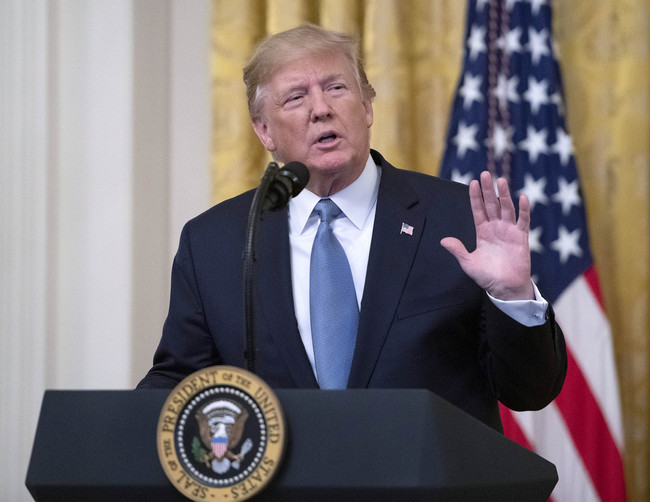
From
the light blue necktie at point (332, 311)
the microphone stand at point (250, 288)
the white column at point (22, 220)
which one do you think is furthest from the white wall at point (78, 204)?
the microphone stand at point (250, 288)

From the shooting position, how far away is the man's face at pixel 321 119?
2.18m

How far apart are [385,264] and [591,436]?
1.79m

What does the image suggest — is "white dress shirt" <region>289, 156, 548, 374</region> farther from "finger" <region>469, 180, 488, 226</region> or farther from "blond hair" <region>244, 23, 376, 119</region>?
"finger" <region>469, 180, 488, 226</region>

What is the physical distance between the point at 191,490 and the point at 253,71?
1.52 metres

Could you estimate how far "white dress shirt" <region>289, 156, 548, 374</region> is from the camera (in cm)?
207

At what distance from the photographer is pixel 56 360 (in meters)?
3.56

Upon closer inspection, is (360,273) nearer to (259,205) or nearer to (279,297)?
(279,297)

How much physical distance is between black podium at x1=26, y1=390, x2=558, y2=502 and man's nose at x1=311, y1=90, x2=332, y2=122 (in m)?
1.12

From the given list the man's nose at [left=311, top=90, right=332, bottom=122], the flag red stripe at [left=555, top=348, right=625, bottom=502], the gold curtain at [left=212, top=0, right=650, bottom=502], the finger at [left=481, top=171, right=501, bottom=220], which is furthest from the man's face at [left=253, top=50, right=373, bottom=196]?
the flag red stripe at [left=555, top=348, right=625, bottom=502]

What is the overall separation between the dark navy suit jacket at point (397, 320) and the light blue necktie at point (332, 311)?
0.05m

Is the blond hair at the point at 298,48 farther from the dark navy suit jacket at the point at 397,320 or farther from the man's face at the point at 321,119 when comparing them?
the dark navy suit jacket at the point at 397,320

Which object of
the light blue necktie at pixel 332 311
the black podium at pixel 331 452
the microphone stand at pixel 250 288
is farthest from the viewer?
the light blue necktie at pixel 332 311

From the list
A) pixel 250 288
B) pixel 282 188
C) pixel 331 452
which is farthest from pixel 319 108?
pixel 331 452

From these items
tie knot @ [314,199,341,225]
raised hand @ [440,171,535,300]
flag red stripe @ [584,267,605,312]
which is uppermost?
tie knot @ [314,199,341,225]
